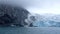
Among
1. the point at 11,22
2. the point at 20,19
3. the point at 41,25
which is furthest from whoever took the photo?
the point at 41,25

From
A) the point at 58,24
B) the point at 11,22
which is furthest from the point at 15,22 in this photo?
the point at 58,24

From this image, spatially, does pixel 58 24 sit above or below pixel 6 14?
below

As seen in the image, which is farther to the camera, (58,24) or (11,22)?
(58,24)

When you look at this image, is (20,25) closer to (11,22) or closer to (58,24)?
(11,22)

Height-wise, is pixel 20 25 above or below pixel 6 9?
below

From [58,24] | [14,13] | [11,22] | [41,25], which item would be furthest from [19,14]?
[58,24]

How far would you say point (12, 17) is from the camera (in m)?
124

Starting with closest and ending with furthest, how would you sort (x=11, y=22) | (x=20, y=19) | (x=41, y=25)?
(x=11, y=22)
(x=20, y=19)
(x=41, y=25)

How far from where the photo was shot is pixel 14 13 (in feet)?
427

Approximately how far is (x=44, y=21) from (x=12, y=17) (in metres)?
48.8

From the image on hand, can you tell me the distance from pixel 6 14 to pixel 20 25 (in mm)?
12946

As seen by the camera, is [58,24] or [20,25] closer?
[20,25]

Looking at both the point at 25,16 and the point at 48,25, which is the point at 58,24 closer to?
the point at 48,25

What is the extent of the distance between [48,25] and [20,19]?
37.5 meters
